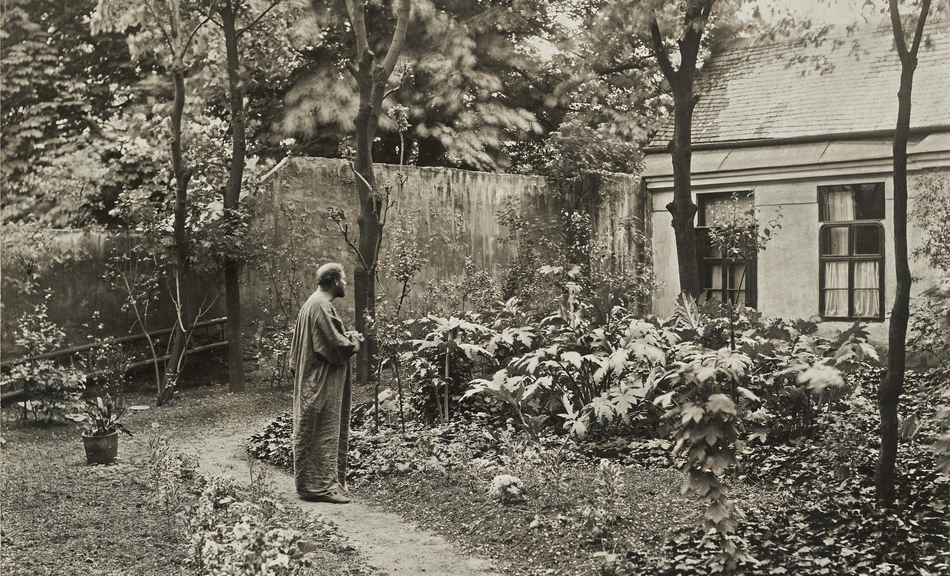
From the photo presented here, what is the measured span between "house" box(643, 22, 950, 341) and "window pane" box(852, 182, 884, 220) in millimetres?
17

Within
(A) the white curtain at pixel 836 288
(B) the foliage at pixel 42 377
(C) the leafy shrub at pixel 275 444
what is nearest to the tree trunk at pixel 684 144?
(A) the white curtain at pixel 836 288

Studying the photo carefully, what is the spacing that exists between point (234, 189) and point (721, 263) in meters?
9.50

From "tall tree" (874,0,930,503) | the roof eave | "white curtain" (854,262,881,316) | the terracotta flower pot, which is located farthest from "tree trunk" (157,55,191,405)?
"white curtain" (854,262,881,316)

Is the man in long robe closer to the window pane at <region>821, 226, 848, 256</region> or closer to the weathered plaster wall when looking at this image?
the weathered plaster wall

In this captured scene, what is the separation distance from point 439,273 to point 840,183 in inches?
285

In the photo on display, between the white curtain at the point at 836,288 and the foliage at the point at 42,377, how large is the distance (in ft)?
39.4

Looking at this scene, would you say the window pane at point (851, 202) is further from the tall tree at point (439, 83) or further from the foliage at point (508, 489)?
the foliage at point (508, 489)

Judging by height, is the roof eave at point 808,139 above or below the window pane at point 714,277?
above

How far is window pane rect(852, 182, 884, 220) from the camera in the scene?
1392 cm

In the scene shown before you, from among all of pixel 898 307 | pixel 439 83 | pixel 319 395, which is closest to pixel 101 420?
pixel 319 395

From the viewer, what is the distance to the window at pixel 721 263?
1521 centimetres

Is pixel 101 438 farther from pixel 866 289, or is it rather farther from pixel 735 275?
pixel 866 289

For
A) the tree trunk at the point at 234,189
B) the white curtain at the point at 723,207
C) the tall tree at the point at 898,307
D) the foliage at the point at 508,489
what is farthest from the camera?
the white curtain at the point at 723,207

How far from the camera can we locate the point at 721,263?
15.9 m
